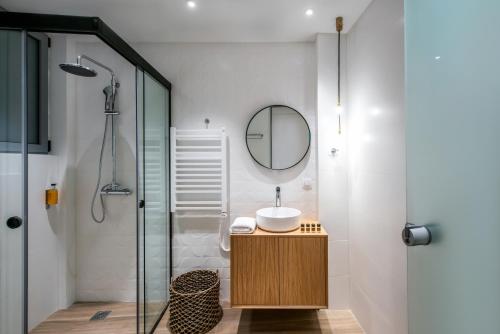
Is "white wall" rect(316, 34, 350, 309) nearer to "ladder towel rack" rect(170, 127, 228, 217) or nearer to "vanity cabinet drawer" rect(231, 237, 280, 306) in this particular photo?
"vanity cabinet drawer" rect(231, 237, 280, 306)

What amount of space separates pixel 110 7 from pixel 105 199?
154cm

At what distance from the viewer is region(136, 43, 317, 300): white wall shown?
6.97ft

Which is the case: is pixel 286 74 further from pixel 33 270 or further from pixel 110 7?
pixel 33 270

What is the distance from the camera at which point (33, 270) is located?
1.74m

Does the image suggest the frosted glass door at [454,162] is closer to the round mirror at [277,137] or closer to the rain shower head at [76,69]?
the round mirror at [277,137]

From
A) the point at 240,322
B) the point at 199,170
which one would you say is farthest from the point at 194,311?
the point at 199,170

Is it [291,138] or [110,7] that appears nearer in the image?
[110,7]

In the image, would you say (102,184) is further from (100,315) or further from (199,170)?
(100,315)

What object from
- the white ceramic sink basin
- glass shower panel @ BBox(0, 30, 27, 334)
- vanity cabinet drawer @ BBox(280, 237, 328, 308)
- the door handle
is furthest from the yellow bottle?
the door handle

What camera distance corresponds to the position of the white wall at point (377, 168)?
4.42ft

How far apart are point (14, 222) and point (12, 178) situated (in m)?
0.24

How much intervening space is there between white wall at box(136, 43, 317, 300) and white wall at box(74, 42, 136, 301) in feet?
1.26

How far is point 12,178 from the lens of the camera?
49.8 inches

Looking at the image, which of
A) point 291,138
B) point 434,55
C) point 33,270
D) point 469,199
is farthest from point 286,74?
point 33,270
